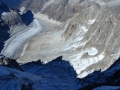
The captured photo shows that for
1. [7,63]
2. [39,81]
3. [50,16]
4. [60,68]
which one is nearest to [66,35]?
[60,68]

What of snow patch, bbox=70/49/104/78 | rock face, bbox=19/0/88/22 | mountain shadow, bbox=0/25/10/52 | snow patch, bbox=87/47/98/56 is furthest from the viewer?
rock face, bbox=19/0/88/22

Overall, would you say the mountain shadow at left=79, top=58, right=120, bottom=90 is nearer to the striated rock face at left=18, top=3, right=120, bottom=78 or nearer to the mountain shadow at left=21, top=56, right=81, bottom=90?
the mountain shadow at left=21, top=56, right=81, bottom=90

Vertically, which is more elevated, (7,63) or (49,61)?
(7,63)

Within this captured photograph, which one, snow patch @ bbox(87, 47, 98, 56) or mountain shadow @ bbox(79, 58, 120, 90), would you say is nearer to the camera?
mountain shadow @ bbox(79, 58, 120, 90)

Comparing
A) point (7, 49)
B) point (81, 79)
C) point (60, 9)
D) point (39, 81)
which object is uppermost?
point (39, 81)

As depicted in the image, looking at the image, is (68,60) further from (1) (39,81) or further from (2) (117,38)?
(1) (39,81)

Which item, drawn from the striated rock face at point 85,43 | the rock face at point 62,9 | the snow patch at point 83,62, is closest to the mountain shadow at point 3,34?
the striated rock face at point 85,43

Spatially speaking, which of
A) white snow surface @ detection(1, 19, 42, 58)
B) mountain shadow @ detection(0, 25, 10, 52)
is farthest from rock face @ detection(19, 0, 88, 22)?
mountain shadow @ detection(0, 25, 10, 52)
